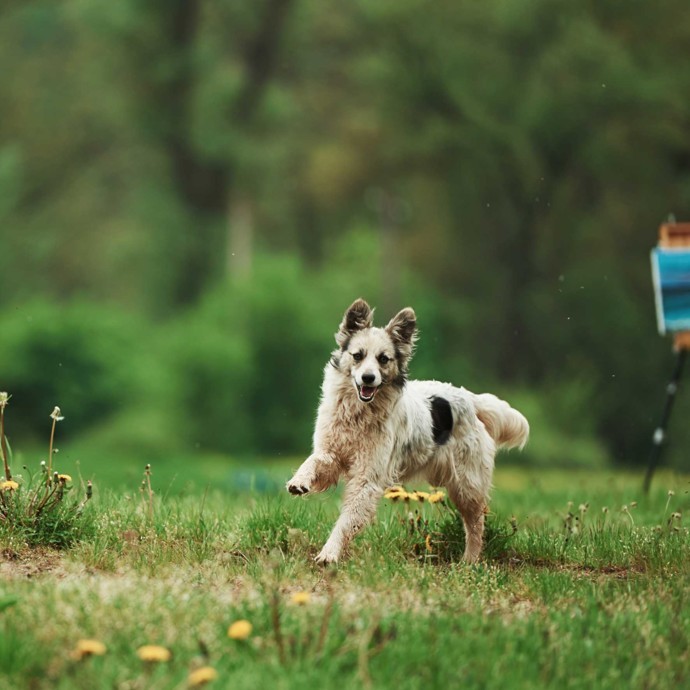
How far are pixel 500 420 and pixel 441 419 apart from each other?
0.54 meters

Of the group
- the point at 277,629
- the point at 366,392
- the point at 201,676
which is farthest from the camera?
the point at 366,392

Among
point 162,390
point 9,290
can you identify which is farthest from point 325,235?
point 162,390

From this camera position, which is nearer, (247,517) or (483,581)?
(483,581)

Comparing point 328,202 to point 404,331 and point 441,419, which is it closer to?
point 441,419

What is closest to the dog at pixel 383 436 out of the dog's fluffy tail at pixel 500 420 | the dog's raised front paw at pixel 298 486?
the dog's raised front paw at pixel 298 486

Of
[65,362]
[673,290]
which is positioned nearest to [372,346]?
[673,290]

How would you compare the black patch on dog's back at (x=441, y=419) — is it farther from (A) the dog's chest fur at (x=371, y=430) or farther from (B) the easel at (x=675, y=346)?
(B) the easel at (x=675, y=346)

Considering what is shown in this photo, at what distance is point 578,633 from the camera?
5176 millimetres

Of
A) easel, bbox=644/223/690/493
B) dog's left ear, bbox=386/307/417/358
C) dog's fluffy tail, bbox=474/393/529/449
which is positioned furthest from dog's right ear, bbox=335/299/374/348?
easel, bbox=644/223/690/493

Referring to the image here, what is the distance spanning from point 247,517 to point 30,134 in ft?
109

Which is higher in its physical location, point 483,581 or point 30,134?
point 30,134

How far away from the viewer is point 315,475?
21.1ft

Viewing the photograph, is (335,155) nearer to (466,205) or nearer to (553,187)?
(466,205)

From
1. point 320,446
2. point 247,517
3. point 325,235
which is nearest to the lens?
point 320,446
